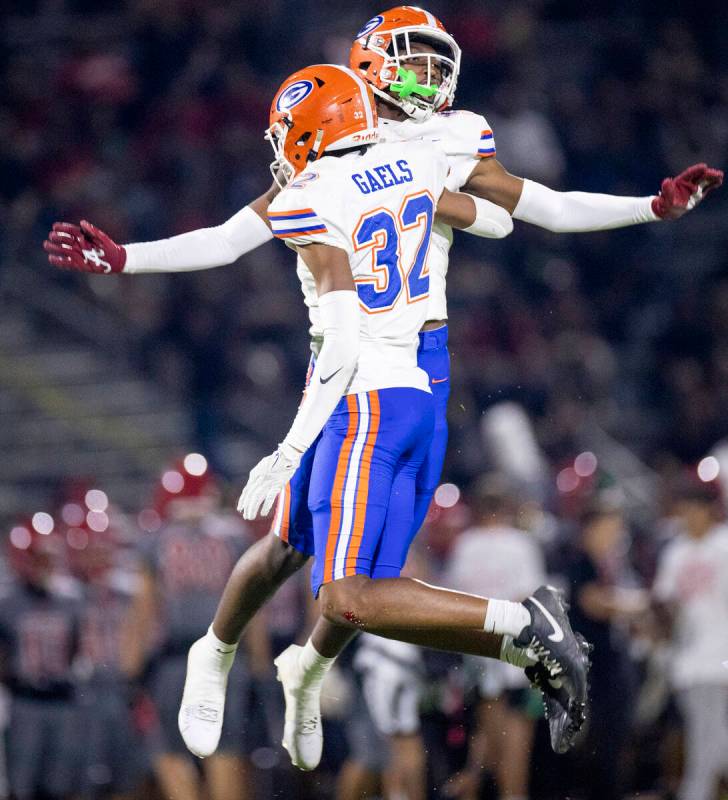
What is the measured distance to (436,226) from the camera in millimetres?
4785

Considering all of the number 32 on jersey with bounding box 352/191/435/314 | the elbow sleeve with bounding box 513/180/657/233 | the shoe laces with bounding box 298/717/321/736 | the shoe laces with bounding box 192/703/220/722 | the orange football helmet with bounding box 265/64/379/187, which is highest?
the orange football helmet with bounding box 265/64/379/187

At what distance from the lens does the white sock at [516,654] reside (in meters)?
4.15

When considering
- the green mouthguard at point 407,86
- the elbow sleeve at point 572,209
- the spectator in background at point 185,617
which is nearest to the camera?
the green mouthguard at point 407,86

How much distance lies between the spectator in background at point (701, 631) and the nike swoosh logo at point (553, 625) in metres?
3.55

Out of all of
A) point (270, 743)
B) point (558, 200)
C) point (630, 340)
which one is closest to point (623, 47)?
point (630, 340)

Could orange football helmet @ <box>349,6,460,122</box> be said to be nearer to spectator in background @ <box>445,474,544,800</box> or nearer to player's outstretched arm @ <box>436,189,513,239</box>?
player's outstretched arm @ <box>436,189,513,239</box>

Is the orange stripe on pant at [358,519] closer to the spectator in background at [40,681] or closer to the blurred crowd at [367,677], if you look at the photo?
the blurred crowd at [367,677]

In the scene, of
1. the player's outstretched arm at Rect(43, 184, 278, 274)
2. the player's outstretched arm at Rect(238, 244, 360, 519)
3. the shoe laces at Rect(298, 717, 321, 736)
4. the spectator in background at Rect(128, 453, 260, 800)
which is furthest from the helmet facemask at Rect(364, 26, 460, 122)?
the spectator in background at Rect(128, 453, 260, 800)

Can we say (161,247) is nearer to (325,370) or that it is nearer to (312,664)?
(325,370)

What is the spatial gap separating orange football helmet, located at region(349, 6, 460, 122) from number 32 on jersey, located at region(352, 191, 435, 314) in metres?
0.42

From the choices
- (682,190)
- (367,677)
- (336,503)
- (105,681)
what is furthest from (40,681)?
(682,190)

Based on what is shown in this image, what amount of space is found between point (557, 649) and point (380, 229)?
1.28 m

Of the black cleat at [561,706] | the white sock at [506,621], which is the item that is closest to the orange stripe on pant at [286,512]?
the white sock at [506,621]

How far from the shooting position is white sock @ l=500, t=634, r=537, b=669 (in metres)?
4.15
